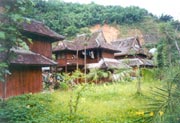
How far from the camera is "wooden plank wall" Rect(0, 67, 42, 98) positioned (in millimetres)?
14164

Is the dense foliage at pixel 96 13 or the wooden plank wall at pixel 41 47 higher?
the dense foliage at pixel 96 13

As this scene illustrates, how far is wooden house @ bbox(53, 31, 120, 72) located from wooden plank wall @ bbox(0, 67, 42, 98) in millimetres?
10764

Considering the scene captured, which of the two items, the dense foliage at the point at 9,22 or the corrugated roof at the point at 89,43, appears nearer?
the dense foliage at the point at 9,22

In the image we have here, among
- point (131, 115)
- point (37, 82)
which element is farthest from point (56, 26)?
point (131, 115)

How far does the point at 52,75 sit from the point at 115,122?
14.6 metres

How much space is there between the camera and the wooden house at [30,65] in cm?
1402

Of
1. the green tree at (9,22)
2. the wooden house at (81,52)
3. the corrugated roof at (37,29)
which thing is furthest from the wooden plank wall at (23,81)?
the wooden house at (81,52)

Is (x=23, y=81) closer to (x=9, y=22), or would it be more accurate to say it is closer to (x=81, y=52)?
(x=9, y=22)

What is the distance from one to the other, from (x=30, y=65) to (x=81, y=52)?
13.8 m

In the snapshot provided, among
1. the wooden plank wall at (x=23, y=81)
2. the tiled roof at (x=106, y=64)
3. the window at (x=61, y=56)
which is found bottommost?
the wooden plank wall at (x=23, y=81)

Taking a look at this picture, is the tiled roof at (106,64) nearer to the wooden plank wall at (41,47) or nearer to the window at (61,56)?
the window at (61,56)

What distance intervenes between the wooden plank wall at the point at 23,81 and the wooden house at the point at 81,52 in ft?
35.3

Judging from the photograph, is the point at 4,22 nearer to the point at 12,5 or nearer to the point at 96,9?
the point at 12,5

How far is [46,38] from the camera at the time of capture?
17.9 meters
